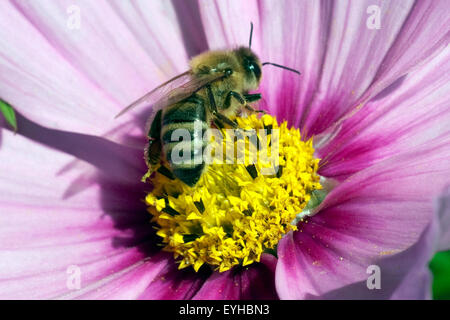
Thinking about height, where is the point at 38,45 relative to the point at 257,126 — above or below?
above

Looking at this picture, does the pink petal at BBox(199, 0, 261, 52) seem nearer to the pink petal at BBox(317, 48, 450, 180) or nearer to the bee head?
the bee head

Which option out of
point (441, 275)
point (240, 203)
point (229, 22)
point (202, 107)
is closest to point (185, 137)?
point (202, 107)

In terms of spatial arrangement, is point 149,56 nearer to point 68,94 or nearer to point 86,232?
point 68,94

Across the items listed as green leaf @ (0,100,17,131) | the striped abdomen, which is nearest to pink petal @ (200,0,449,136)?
the striped abdomen
